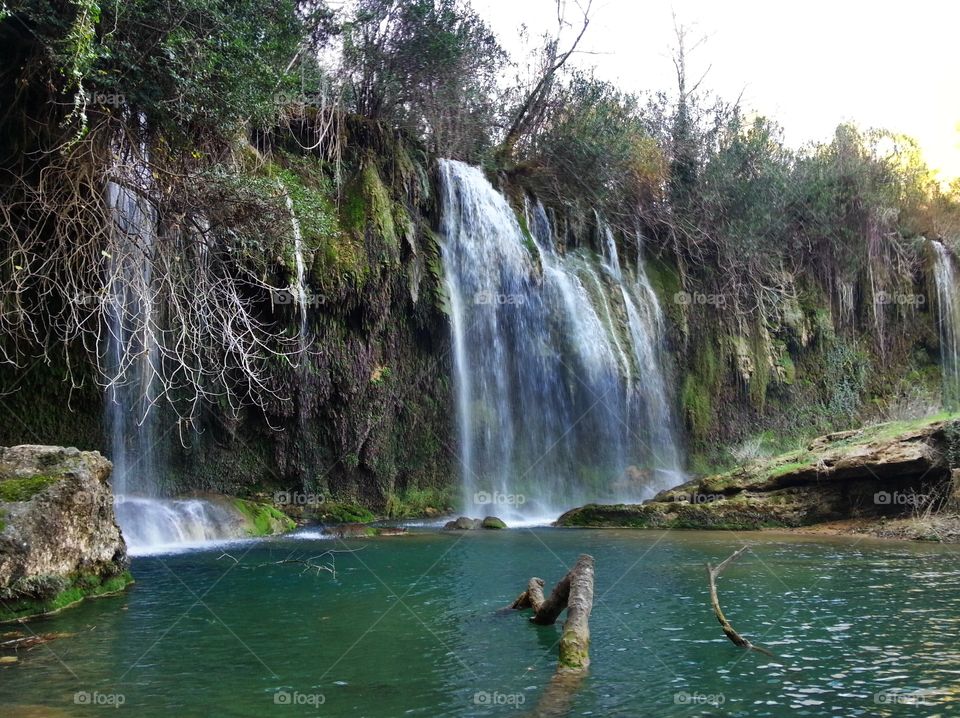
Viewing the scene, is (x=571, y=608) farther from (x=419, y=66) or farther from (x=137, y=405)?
(x=419, y=66)

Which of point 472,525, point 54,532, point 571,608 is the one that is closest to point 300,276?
point 472,525

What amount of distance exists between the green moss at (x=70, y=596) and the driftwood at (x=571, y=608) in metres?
4.07

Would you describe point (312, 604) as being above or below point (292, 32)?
below

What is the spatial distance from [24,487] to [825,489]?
12853 mm

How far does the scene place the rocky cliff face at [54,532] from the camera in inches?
277

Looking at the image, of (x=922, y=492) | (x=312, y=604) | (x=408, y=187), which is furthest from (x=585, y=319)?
(x=312, y=604)

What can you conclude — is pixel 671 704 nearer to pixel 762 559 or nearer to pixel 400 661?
pixel 400 661

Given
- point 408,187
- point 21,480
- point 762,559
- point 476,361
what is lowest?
point 762,559

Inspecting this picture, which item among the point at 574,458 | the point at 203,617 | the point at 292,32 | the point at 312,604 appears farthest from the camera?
the point at 574,458

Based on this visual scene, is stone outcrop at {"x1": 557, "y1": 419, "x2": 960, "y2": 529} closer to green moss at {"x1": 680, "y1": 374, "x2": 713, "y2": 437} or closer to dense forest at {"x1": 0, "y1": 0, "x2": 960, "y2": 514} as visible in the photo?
dense forest at {"x1": 0, "y1": 0, "x2": 960, "y2": 514}

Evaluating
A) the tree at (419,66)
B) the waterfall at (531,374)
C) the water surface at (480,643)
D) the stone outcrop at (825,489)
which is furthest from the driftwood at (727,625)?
the tree at (419,66)

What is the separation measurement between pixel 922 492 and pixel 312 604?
36.2 feet

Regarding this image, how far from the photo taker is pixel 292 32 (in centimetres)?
1336

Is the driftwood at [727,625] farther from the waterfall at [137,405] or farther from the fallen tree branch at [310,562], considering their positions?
the waterfall at [137,405]
